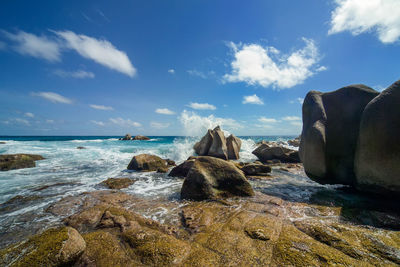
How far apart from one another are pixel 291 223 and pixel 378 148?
3821mm

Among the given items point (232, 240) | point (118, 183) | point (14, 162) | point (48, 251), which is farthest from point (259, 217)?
point (14, 162)

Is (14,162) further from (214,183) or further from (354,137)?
(354,137)

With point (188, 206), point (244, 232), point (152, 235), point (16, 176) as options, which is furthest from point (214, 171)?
point (16, 176)

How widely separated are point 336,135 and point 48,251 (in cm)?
908

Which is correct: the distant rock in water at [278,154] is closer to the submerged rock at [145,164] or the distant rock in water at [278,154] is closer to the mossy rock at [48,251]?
the submerged rock at [145,164]

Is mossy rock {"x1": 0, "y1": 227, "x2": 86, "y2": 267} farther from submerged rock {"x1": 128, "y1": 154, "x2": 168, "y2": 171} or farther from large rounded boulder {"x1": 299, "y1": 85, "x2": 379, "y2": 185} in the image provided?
submerged rock {"x1": 128, "y1": 154, "x2": 168, "y2": 171}

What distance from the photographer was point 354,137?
639 centimetres

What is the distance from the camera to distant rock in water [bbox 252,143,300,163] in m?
15.3

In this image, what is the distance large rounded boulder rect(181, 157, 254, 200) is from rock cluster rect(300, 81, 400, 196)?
3.52 meters

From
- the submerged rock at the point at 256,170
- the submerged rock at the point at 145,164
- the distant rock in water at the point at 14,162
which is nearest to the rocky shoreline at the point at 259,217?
the submerged rock at the point at 256,170

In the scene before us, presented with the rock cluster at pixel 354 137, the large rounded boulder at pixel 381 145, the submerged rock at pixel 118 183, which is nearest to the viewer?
the large rounded boulder at pixel 381 145

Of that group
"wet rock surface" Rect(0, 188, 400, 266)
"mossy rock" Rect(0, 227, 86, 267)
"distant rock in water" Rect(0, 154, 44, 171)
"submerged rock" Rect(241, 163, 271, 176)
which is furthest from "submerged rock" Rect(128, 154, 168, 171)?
"mossy rock" Rect(0, 227, 86, 267)

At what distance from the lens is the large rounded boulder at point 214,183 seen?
19.2ft

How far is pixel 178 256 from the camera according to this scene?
2811mm
